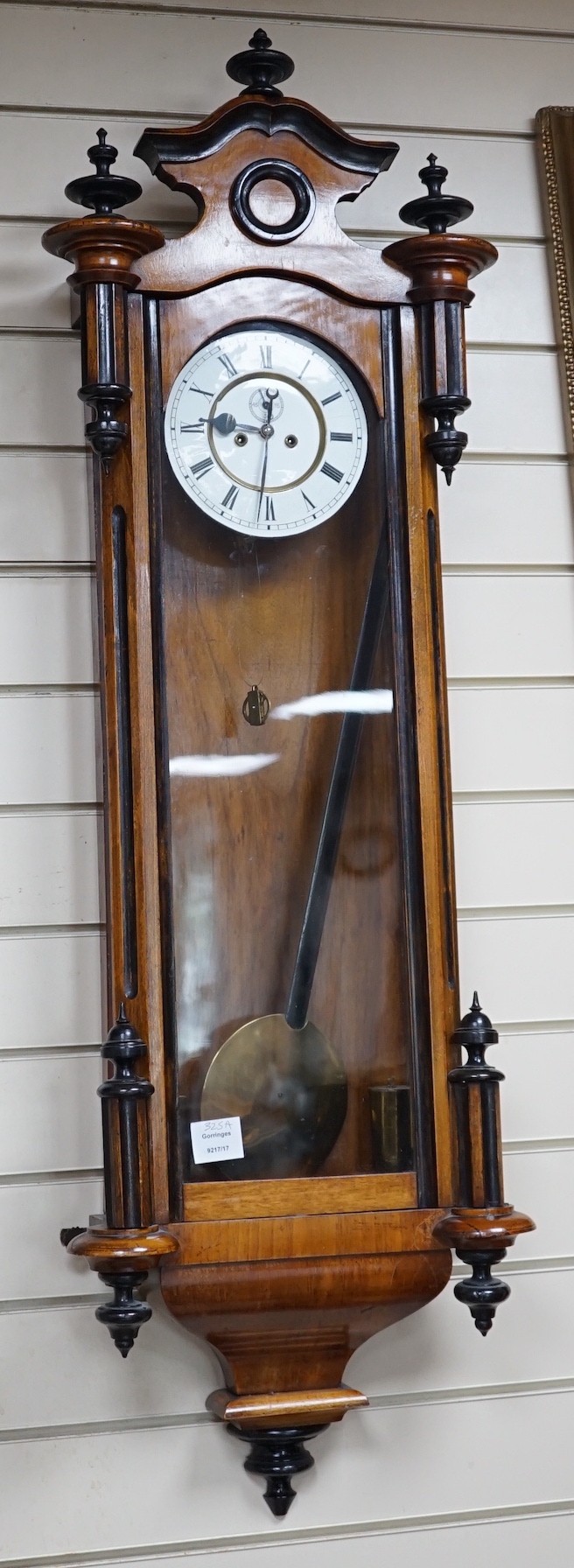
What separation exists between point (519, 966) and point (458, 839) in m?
0.15

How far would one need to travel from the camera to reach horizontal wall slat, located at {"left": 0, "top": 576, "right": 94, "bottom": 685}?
4.96 feet

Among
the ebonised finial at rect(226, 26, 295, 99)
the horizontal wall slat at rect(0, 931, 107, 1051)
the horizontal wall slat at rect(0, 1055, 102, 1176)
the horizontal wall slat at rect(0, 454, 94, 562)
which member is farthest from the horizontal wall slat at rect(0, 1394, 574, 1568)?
the ebonised finial at rect(226, 26, 295, 99)

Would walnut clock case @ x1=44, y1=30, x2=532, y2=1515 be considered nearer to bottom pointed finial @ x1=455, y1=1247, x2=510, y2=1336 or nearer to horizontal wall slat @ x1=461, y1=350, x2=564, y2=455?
bottom pointed finial @ x1=455, y1=1247, x2=510, y2=1336

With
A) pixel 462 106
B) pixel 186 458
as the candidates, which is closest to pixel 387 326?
pixel 186 458

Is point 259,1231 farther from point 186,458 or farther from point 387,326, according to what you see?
point 387,326

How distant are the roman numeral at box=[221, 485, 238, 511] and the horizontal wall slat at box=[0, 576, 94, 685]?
181 millimetres

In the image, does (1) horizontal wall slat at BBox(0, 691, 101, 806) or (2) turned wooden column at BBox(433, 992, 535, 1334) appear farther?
(1) horizontal wall slat at BBox(0, 691, 101, 806)

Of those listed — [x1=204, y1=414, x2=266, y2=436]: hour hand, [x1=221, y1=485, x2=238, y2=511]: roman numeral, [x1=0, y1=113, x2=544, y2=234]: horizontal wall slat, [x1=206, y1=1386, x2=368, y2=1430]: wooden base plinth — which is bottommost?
[x1=206, y1=1386, x2=368, y2=1430]: wooden base plinth

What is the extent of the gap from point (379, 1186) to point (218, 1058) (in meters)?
0.19

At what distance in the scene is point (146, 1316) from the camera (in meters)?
1.30

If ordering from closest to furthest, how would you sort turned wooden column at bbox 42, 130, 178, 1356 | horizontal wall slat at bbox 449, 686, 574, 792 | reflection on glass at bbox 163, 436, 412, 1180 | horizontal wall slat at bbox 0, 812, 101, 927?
turned wooden column at bbox 42, 130, 178, 1356, reflection on glass at bbox 163, 436, 412, 1180, horizontal wall slat at bbox 0, 812, 101, 927, horizontal wall slat at bbox 449, 686, 574, 792

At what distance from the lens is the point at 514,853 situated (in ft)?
5.24

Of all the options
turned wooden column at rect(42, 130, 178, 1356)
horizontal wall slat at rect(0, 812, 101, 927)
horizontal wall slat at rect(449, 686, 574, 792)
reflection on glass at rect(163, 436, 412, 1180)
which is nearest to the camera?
turned wooden column at rect(42, 130, 178, 1356)

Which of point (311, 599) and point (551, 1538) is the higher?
point (311, 599)
